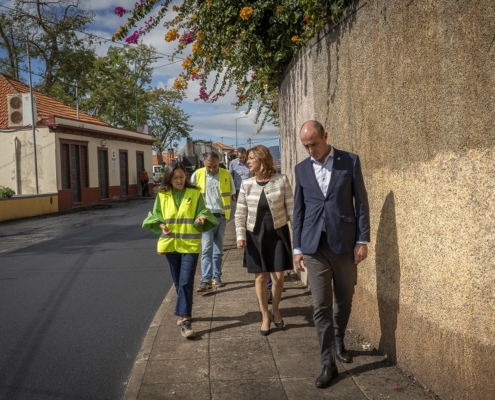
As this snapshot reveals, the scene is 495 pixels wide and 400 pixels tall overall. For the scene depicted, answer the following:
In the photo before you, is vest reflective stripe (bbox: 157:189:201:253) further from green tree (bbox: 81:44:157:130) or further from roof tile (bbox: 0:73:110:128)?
green tree (bbox: 81:44:157:130)

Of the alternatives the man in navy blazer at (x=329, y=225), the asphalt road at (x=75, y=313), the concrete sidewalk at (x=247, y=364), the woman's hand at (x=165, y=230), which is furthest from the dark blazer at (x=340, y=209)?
the asphalt road at (x=75, y=313)

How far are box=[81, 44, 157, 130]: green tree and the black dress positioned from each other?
4180cm

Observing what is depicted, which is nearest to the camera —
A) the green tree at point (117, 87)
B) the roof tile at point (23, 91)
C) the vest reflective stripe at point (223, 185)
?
the vest reflective stripe at point (223, 185)

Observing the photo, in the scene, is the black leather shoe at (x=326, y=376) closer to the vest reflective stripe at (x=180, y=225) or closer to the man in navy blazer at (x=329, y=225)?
the man in navy blazer at (x=329, y=225)

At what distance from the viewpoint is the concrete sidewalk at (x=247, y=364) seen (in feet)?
13.5

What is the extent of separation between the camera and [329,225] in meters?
4.35

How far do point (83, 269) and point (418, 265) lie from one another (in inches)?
267

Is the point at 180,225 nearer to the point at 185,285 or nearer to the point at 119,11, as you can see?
the point at 185,285

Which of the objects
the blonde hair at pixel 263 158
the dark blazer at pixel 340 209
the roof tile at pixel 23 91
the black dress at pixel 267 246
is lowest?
the black dress at pixel 267 246

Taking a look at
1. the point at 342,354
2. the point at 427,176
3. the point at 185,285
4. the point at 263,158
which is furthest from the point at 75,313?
the point at 427,176

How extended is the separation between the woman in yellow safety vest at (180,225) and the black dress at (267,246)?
0.48m

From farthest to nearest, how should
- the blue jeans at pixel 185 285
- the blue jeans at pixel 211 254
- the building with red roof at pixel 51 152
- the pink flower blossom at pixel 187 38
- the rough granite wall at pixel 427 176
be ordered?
the building with red roof at pixel 51 152 → the pink flower blossom at pixel 187 38 → the blue jeans at pixel 211 254 → the blue jeans at pixel 185 285 → the rough granite wall at pixel 427 176

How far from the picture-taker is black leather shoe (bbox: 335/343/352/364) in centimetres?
466

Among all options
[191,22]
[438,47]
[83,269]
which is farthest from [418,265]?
[83,269]
